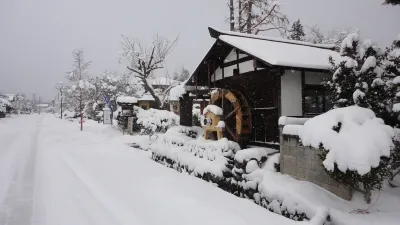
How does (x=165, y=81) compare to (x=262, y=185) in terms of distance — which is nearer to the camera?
(x=262, y=185)

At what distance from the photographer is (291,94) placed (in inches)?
371

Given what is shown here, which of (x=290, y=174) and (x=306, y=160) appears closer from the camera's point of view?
(x=306, y=160)

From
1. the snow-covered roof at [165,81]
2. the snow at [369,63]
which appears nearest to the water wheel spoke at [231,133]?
the snow at [369,63]

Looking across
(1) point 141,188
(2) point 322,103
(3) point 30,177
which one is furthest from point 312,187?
(3) point 30,177

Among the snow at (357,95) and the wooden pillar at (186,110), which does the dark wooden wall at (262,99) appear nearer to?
the snow at (357,95)

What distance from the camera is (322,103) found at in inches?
421

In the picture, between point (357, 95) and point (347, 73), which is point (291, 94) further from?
point (357, 95)

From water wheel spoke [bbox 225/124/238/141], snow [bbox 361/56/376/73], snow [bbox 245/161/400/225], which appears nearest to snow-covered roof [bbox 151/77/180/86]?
water wheel spoke [bbox 225/124/238/141]

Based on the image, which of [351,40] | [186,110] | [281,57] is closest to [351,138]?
[351,40]

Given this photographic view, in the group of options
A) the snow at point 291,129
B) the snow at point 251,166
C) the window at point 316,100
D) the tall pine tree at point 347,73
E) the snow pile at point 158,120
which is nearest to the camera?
the tall pine tree at point 347,73

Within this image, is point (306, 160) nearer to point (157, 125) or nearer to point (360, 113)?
point (360, 113)

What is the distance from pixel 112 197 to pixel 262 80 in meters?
6.65

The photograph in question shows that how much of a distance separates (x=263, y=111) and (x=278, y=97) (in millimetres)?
1669

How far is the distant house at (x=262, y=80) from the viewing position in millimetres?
A: 9133
